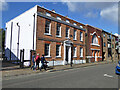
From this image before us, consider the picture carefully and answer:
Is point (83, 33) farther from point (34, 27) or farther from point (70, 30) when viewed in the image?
point (34, 27)

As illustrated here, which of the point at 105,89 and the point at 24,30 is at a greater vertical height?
the point at 24,30

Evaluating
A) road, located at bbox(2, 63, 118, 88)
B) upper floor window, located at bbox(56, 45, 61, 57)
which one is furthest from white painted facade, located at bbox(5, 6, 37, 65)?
road, located at bbox(2, 63, 118, 88)

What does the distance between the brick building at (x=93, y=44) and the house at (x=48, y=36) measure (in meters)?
1.91

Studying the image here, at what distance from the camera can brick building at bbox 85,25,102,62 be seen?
22.5 meters

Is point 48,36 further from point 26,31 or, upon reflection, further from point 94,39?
point 94,39

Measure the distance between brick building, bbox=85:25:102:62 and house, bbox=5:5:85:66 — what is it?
1.91 meters

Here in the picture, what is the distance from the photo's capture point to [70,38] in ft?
59.6

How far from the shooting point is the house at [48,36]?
1373 centimetres

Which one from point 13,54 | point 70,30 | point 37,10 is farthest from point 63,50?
point 13,54

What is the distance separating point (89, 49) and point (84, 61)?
3.23 metres

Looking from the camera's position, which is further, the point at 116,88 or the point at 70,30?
the point at 70,30

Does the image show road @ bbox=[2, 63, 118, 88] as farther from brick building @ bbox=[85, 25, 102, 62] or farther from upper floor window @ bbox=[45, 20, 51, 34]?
brick building @ bbox=[85, 25, 102, 62]

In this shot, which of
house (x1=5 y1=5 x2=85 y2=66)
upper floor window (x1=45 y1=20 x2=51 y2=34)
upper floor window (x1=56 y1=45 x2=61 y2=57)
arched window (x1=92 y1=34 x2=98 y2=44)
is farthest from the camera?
arched window (x1=92 y1=34 x2=98 y2=44)

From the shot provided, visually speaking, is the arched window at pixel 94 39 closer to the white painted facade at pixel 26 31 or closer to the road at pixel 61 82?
the white painted facade at pixel 26 31
